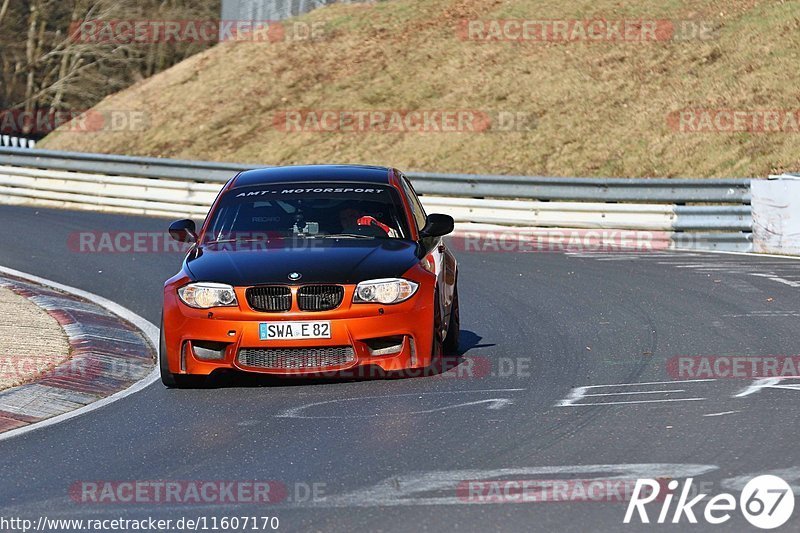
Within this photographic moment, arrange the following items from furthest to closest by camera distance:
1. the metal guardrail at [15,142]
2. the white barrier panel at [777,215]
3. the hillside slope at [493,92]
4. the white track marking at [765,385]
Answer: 1. the metal guardrail at [15,142]
2. the hillside slope at [493,92]
3. the white barrier panel at [777,215]
4. the white track marking at [765,385]

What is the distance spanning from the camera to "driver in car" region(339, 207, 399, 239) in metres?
10.3

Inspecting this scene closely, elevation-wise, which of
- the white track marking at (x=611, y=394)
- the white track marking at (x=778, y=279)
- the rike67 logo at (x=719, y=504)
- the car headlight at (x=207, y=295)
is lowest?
the white track marking at (x=611, y=394)

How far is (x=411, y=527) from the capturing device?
225 inches

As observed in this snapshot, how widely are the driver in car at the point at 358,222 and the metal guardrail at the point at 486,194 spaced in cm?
919

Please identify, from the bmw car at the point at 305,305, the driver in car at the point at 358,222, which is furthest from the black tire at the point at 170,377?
the driver in car at the point at 358,222

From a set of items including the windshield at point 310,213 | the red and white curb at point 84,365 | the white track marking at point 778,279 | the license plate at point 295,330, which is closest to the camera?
the red and white curb at point 84,365

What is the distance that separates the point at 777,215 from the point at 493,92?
45.8ft

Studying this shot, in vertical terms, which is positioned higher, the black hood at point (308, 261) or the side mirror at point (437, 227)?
the side mirror at point (437, 227)

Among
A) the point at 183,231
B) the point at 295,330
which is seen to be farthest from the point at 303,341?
the point at 183,231

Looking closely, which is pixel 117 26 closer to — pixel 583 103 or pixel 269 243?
pixel 583 103

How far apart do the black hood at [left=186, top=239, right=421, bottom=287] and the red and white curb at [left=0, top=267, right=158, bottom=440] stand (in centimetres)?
108

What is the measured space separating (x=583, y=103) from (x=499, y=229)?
29.8ft

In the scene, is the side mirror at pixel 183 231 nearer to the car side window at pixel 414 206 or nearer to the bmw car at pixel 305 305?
the bmw car at pixel 305 305

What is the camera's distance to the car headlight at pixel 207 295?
9234 mm
